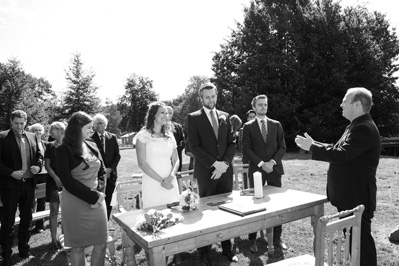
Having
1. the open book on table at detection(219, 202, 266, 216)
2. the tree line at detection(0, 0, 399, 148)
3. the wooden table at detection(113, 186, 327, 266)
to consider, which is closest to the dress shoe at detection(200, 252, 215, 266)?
the wooden table at detection(113, 186, 327, 266)

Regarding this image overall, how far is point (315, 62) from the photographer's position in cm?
2033

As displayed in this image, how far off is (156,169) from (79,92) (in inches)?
1322

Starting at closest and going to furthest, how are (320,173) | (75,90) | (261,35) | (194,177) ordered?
1. (194,177)
2. (320,173)
3. (261,35)
4. (75,90)

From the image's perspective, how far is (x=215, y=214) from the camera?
10.2ft

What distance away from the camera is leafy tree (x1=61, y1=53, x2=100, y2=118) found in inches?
1332

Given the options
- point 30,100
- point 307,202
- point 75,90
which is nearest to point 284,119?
point 307,202

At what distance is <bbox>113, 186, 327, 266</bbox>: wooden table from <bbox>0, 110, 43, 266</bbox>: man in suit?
2.49m

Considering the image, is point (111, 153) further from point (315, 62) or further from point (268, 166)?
point (315, 62)

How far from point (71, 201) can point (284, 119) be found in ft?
62.6

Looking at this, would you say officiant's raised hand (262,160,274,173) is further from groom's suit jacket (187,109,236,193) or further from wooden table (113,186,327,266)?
wooden table (113,186,327,266)

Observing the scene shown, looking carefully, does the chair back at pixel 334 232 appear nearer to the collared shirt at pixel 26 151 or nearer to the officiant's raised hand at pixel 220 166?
the officiant's raised hand at pixel 220 166

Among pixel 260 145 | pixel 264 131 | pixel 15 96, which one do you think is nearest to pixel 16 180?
pixel 260 145

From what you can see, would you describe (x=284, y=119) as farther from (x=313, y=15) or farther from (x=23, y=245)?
(x=23, y=245)

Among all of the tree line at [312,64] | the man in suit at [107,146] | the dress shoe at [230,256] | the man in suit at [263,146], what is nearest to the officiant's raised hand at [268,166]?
the man in suit at [263,146]
